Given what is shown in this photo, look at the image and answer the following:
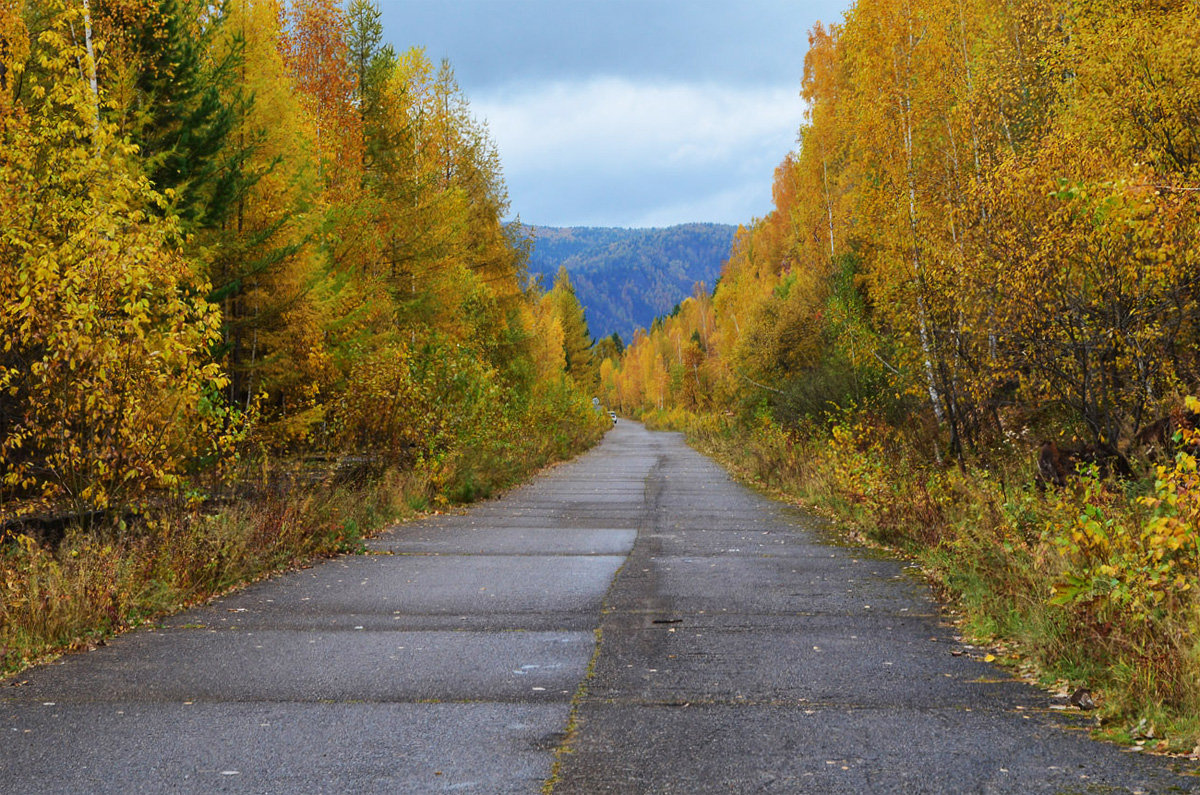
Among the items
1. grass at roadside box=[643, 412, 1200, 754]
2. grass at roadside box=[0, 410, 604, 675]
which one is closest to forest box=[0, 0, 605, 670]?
grass at roadside box=[0, 410, 604, 675]

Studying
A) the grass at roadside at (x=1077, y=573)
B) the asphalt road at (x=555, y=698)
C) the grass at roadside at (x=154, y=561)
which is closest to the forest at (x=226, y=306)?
the grass at roadside at (x=154, y=561)

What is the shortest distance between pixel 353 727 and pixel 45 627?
3205 mm

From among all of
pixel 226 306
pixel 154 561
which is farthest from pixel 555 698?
pixel 226 306

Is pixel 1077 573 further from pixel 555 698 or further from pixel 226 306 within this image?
pixel 226 306

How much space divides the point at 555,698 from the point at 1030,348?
7.44m

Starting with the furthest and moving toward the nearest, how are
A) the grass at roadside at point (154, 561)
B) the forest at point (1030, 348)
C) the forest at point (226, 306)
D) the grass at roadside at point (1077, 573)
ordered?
the forest at point (226, 306) → the grass at roadside at point (154, 561) → the forest at point (1030, 348) → the grass at roadside at point (1077, 573)

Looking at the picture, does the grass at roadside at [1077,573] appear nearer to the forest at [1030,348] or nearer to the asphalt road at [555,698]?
the forest at [1030,348]

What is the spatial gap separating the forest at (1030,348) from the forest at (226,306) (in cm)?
688

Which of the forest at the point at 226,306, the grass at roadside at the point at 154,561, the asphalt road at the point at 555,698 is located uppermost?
the forest at the point at 226,306

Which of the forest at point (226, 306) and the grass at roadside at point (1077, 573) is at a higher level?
the forest at point (226, 306)

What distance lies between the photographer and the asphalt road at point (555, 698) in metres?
4.26

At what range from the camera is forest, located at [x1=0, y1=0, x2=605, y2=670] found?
27.0 ft

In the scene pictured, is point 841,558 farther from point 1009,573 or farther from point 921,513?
point 1009,573

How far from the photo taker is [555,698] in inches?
217
